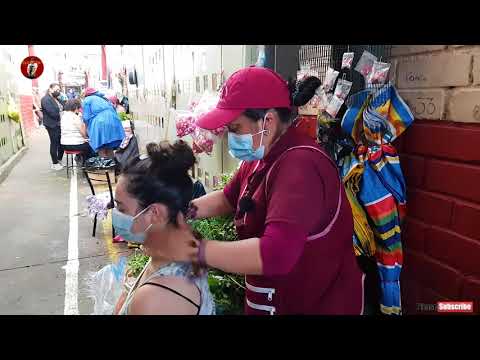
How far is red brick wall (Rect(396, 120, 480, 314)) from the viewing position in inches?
67.9

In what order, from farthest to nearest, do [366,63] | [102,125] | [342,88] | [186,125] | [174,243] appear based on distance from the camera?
[102,125]
[186,125]
[342,88]
[366,63]
[174,243]

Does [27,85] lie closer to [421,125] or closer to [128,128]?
[128,128]

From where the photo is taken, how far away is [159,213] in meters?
1.48

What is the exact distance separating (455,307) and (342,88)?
4.00 ft

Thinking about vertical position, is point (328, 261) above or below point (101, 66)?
below

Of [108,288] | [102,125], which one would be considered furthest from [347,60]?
[102,125]

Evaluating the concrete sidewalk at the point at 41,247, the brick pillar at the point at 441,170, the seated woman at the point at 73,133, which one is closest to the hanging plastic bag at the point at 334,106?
the brick pillar at the point at 441,170

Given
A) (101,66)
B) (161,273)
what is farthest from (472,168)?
(101,66)

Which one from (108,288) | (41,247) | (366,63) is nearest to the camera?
(108,288)

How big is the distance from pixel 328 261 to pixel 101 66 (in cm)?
2055

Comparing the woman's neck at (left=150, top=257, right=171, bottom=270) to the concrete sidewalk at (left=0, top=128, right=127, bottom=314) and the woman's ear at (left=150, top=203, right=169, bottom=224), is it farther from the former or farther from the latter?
the concrete sidewalk at (left=0, top=128, right=127, bottom=314)

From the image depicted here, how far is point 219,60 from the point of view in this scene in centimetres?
388

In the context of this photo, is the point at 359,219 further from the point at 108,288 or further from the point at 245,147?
the point at 108,288
